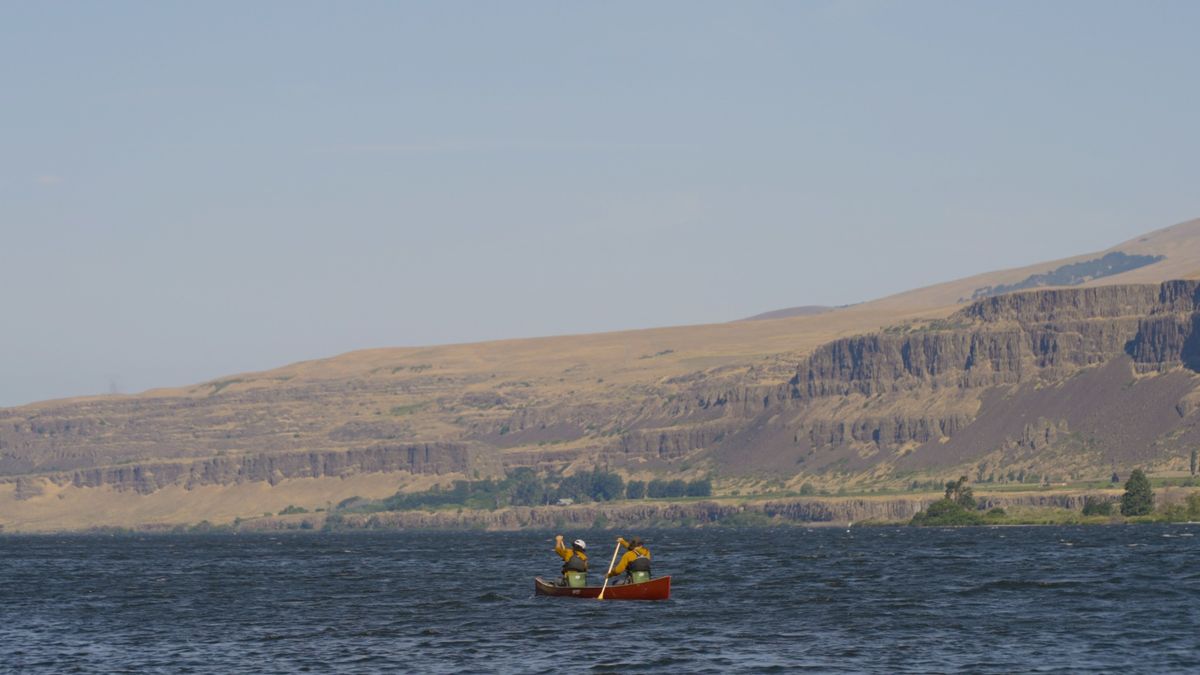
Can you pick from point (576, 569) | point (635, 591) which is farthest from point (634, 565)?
point (576, 569)

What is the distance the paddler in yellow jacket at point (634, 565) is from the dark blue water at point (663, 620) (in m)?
1.99

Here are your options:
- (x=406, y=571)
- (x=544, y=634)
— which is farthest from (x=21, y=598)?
(x=544, y=634)

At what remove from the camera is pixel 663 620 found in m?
92.8

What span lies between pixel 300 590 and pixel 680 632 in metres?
46.7

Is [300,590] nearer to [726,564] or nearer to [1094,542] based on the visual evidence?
[726,564]

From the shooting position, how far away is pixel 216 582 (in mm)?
142250

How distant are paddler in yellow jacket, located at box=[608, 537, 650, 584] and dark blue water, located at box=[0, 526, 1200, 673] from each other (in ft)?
6.53

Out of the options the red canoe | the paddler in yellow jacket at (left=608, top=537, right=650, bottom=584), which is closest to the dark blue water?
the red canoe

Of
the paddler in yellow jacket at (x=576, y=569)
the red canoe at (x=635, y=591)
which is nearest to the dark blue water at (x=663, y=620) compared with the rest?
the red canoe at (x=635, y=591)

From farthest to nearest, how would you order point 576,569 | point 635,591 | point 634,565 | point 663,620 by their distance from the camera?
point 576,569 < point 634,565 < point 635,591 < point 663,620

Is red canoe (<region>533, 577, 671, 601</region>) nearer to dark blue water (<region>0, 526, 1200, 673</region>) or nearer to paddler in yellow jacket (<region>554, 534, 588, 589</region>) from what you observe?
paddler in yellow jacket (<region>554, 534, 588, 589</region>)

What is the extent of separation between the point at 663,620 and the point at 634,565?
432 inches

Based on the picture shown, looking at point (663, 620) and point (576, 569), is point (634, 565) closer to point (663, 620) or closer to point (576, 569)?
point (576, 569)

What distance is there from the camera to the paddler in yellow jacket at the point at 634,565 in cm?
10344
